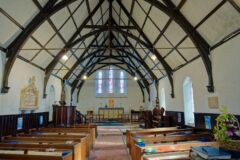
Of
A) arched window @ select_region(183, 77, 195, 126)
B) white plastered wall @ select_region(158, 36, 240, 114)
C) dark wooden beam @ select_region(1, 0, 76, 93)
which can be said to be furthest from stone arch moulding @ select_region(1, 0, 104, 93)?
arched window @ select_region(183, 77, 195, 126)

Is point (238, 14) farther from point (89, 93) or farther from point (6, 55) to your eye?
point (89, 93)

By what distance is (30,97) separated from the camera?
6680 millimetres

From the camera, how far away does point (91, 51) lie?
11445mm

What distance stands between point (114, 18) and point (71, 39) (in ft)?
10.7

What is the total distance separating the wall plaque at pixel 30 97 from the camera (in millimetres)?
6172

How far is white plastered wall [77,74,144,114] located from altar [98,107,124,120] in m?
0.75

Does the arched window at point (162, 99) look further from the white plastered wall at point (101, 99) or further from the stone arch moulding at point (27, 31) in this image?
the stone arch moulding at point (27, 31)

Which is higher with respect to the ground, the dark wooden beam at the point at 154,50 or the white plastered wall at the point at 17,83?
Result: the dark wooden beam at the point at 154,50

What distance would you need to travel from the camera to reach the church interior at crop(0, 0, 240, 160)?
3.43m

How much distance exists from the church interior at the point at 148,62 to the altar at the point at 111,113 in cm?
532

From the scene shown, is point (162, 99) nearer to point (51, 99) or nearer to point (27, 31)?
point (51, 99)

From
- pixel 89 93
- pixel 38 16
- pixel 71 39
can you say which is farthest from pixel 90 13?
pixel 89 93

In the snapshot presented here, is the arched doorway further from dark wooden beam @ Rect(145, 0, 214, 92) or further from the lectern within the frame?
dark wooden beam @ Rect(145, 0, 214, 92)

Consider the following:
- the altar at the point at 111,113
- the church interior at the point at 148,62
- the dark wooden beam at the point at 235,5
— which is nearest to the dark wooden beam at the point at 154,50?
A: the church interior at the point at 148,62
